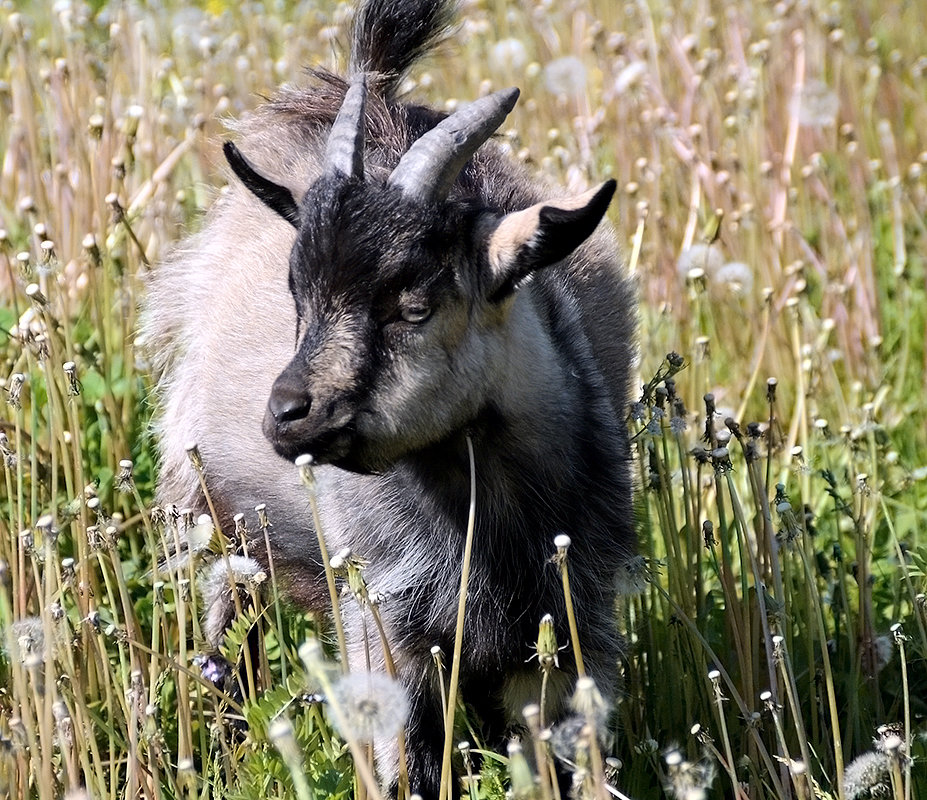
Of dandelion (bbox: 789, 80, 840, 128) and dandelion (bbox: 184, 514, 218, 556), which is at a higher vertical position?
dandelion (bbox: 789, 80, 840, 128)

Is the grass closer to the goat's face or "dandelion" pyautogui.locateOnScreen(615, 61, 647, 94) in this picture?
"dandelion" pyautogui.locateOnScreen(615, 61, 647, 94)

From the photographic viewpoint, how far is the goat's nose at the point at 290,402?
2.82 metres

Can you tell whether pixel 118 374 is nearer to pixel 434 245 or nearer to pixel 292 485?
pixel 292 485

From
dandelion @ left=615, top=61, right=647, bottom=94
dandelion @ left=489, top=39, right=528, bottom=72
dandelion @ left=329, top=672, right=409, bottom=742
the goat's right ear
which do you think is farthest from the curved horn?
dandelion @ left=489, top=39, right=528, bottom=72

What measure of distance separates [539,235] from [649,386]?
64 centimetres

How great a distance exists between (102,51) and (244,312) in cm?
264

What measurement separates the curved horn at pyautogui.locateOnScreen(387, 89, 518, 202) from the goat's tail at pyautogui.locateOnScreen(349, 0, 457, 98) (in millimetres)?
1241

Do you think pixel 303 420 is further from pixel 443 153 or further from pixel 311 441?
pixel 443 153

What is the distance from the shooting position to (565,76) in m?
6.64

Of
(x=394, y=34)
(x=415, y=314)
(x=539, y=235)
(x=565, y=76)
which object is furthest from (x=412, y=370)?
(x=565, y=76)

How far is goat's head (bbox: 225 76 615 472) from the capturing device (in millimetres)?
2854

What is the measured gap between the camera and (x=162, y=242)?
5387 millimetres

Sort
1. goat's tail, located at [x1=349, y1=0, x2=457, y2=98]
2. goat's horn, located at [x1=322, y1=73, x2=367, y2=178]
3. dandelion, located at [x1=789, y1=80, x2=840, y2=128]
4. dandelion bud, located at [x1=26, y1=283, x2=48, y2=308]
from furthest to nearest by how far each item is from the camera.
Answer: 1. dandelion, located at [x1=789, y1=80, x2=840, y2=128]
2. goat's tail, located at [x1=349, y1=0, x2=457, y2=98]
3. dandelion bud, located at [x1=26, y1=283, x2=48, y2=308]
4. goat's horn, located at [x1=322, y1=73, x2=367, y2=178]

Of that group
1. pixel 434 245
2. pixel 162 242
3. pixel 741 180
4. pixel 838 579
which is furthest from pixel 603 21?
pixel 434 245
